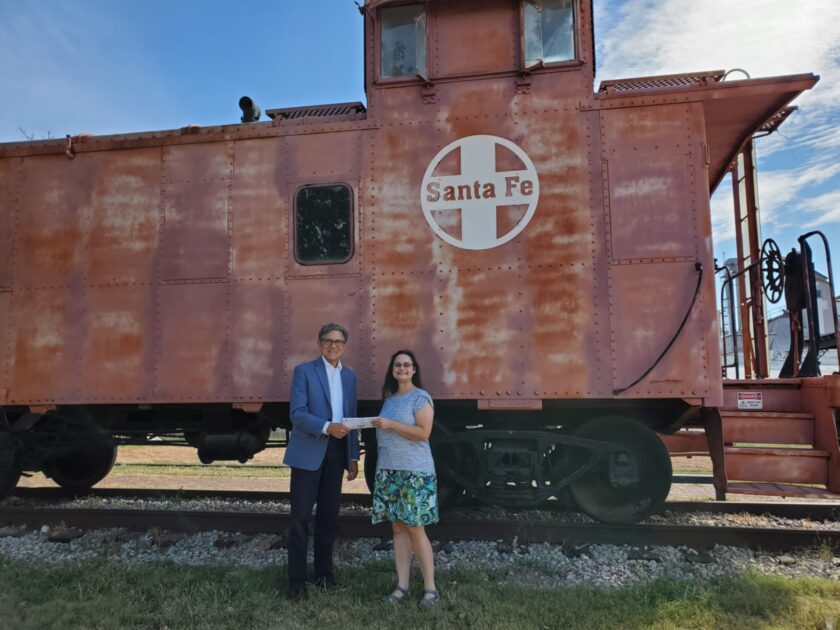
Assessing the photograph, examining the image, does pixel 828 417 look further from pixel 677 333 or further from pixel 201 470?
pixel 201 470

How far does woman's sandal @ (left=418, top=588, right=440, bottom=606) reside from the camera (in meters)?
3.72

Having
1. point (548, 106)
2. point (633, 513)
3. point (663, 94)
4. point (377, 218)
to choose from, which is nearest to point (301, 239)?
point (377, 218)

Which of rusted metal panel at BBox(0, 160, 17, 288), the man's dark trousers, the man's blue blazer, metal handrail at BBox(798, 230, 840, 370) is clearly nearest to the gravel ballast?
the man's dark trousers

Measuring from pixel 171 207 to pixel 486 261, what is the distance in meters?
3.16

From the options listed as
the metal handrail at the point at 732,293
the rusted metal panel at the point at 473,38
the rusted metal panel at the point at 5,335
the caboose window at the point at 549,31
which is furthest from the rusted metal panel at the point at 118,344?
the metal handrail at the point at 732,293

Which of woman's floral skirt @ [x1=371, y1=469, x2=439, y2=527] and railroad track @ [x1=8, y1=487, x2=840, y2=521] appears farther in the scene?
railroad track @ [x1=8, y1=487, x2=840, y2=521]

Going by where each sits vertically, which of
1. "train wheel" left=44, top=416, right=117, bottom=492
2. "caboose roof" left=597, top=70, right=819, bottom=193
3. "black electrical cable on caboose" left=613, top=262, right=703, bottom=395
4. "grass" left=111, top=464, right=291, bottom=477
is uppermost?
"caboose roof" left=597, top=70, right=819, bottom=193

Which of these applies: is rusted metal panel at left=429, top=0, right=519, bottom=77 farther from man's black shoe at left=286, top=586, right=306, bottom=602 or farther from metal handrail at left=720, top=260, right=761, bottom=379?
man's black shoe at left=286, top=586, right=306, bottom=602

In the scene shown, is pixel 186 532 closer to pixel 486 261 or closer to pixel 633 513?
pixel 486 261

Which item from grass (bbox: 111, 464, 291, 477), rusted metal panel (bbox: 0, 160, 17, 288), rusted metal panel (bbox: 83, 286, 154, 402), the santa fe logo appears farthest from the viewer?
grass (bbox: 111, 464, 291, 477)

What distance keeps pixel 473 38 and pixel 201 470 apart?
877 cm

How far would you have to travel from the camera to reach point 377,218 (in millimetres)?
5219

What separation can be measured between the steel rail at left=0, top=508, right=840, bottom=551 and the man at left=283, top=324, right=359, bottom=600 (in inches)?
Result: 47.1

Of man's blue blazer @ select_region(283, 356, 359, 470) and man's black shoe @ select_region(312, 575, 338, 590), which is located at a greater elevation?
man's blue blazer @ select_region(283, 356, 359, 470)
